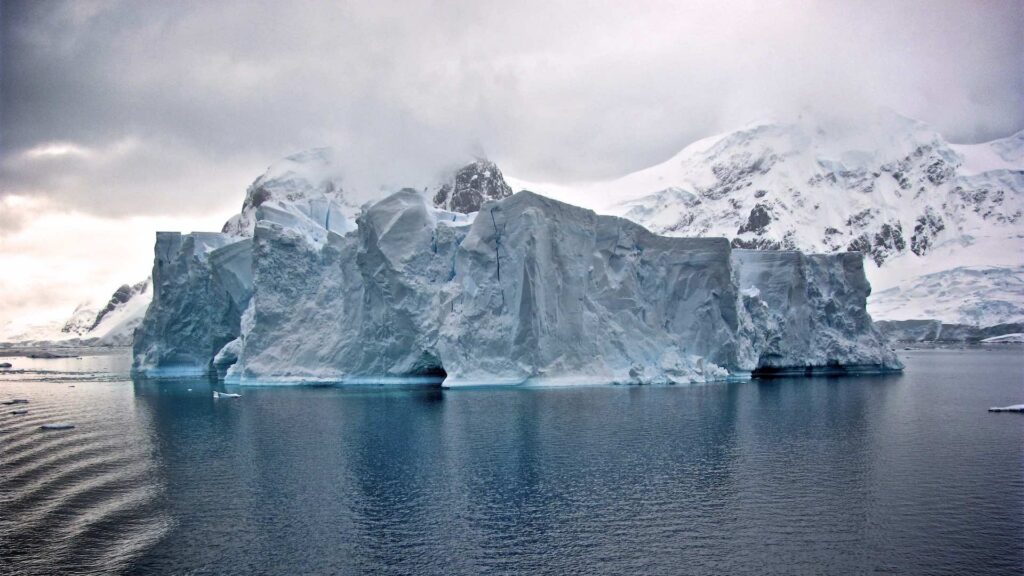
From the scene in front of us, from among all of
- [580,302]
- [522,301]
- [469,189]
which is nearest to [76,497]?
[522,301]

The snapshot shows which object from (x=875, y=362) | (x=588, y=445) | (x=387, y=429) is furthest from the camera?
(x=875, y=362)

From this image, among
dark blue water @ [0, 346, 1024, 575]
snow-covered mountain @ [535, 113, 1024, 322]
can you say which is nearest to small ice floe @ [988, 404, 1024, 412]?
dark blue water @ [0, 346, 1024, 575]

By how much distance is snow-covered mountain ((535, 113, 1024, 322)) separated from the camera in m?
131

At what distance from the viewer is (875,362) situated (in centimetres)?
4441

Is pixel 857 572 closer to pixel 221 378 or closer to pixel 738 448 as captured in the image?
pixel 738 448

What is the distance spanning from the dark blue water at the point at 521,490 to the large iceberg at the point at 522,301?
7.46 m

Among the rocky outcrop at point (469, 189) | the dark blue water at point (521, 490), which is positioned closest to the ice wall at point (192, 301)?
the dark blue water at point (521, 490)

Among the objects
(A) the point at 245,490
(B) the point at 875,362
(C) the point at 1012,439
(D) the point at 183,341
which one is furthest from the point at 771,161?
(A) the point at 245,490

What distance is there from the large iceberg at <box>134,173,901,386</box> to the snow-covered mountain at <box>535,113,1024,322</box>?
85.0 m

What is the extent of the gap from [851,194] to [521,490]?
14633 centimetres

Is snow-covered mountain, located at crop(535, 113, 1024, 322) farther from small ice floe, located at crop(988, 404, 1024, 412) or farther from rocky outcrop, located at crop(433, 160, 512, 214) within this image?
small ice floe, located at crop(988, 404, 1024, 412)

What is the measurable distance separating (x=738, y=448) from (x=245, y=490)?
37.8ft

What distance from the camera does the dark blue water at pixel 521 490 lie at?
11703mm

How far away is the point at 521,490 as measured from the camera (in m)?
15.5
